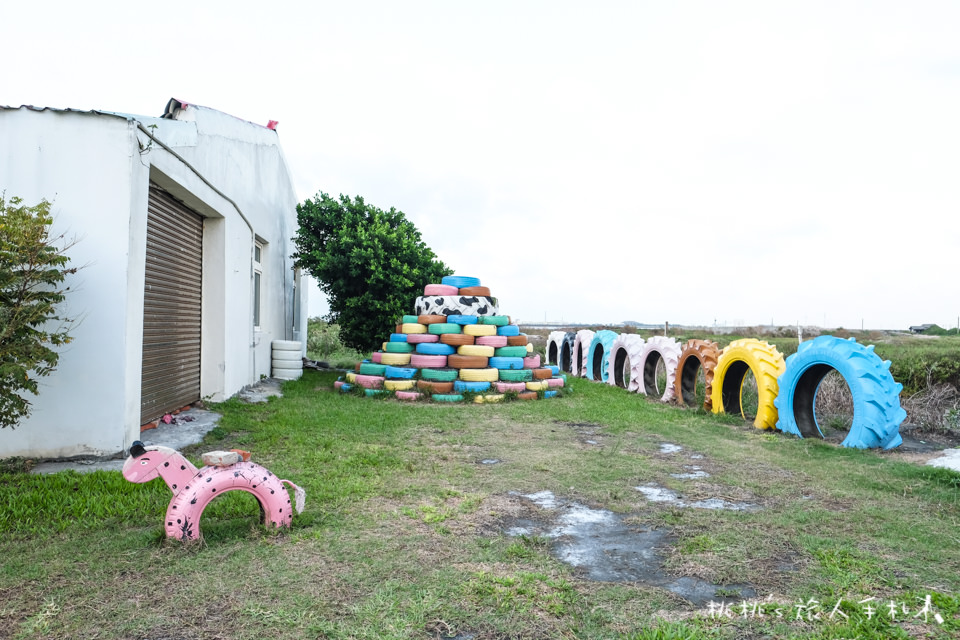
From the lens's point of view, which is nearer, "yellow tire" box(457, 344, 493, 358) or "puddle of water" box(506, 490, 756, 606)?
"puddle of water" box(506, 490, 756, 606)

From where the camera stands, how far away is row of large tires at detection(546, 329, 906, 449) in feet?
20.8

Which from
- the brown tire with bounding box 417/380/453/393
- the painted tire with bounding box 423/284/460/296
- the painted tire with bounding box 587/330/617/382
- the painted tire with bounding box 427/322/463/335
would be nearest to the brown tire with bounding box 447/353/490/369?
→ the brown tire with bounding box 417/380/453/393

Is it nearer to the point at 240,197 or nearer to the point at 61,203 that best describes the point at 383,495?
the point at 61,203

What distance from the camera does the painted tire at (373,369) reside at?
10.9 metres

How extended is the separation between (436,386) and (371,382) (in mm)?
1252

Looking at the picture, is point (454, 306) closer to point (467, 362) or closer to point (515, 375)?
point (467, 362)

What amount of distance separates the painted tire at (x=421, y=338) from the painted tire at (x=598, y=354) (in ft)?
17.2

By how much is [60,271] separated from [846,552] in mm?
6323

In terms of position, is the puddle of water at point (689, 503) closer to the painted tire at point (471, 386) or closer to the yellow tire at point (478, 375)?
the painted tire at point (471, 386)

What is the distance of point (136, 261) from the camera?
572 cm

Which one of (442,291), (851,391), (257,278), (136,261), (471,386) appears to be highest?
(257,278)

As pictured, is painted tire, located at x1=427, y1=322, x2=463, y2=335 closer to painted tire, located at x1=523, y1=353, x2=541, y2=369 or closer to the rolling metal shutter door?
painted tire, located at x1=523, y1=353, x2=541, y2=369

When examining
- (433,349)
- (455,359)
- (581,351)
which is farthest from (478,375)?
(581,351)

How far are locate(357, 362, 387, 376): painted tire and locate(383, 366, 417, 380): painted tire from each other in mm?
183
